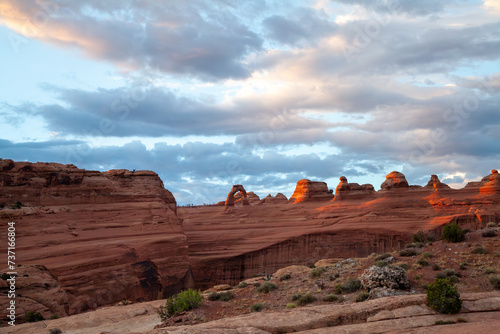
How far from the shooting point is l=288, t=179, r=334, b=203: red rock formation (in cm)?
5931

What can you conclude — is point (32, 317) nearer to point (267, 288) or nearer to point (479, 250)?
point (267, 288)

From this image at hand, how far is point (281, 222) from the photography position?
166 ft

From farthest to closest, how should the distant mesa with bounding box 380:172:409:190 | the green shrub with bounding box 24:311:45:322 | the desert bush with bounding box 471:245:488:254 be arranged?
1. the distant mesa with bounding box 380:172:409:190
2. the green shrub with bounding box 24:311:45:322
3. the desert bush with bounding box 471:245:488:254

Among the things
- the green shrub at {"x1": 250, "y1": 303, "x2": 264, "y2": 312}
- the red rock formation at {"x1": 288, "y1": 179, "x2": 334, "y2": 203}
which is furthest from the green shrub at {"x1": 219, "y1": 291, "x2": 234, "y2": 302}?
the red rock formation at {"x1": 288, "y1": 179, "x2": 334, "y2": 203}

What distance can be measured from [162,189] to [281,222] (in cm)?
1947

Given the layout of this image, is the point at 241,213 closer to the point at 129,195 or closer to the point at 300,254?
the point at 300,254

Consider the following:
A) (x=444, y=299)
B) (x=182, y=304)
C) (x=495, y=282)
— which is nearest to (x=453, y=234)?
(x=495, y=282)

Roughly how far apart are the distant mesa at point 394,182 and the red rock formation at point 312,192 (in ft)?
27.3

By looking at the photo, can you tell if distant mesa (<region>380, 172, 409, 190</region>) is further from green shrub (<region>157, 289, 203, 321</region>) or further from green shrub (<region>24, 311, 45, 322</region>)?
green shrub (<region>24, 311, 45, 322</region>)

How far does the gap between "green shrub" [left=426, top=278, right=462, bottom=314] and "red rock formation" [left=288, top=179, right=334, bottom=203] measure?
1879 inches

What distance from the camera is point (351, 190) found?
57.0 m

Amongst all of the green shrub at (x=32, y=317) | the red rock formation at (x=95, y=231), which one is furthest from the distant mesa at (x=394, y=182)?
the green shrub at (x=32, y=317)

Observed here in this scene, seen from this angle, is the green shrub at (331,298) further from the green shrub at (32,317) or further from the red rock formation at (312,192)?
the red rock formation at (312,192)

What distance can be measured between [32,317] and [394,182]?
4886cm
